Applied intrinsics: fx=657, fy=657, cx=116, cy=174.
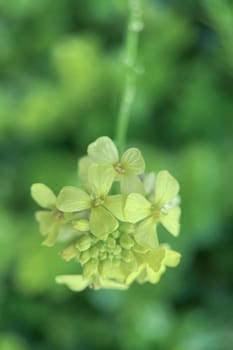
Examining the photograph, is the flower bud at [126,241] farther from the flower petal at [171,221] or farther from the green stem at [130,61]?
the green stem at [130,61]

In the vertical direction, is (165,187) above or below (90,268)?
above

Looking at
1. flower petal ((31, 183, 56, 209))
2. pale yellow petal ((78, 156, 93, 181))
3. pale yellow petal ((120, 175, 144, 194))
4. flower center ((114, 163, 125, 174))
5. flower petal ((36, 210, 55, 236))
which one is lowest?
flower petal ((36, 210, 55, 236))

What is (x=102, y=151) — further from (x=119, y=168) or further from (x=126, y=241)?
(x=126, y=241)

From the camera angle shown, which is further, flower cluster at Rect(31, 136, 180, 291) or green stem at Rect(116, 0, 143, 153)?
green stem at Rect(116, 0, 143, 153)

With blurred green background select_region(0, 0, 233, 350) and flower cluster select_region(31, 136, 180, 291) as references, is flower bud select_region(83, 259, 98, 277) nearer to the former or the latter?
flower cluster select_region(31, 136, 180, 291)

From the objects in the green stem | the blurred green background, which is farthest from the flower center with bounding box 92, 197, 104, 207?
the blurred green background

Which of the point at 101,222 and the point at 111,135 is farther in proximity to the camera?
the point at 111,135

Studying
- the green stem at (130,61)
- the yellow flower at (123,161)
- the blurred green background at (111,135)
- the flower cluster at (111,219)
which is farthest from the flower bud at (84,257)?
the blurred green background at (111,135)

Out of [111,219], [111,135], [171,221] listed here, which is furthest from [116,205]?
[111,135]
